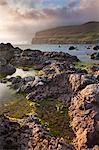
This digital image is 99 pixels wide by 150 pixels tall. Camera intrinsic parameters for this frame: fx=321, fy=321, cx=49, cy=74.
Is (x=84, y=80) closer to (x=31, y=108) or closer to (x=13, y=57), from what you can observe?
(x=31, y=108)

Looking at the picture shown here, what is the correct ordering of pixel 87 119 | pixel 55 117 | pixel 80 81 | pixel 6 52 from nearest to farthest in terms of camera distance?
pixel 87 119 → pixel 55 117 → pixel 80 81 → pixel 6 52

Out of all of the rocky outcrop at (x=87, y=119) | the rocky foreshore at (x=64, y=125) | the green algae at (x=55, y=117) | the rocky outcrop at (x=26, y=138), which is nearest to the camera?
the rocky outcrop at (x=26, y=138)

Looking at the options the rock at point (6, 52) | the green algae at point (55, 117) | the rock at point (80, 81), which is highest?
the rock at point (6, 52)

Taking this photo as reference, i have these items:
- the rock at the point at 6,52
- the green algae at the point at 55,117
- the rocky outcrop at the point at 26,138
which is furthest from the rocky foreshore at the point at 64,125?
the rock at the point at 6,52

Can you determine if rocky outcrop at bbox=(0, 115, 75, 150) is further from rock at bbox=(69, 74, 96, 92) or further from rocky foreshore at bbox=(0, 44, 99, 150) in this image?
rock at bbox=(69, 74, 96, 92)

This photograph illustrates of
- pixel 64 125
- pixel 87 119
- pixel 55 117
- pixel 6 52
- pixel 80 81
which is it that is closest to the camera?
pixel 87 119

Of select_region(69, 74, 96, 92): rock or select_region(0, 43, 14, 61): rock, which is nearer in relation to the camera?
select_region(69, 74, 96, 92): rock

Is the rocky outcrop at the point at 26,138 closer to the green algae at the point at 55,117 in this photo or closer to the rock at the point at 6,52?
the green algae at the point at 55,117

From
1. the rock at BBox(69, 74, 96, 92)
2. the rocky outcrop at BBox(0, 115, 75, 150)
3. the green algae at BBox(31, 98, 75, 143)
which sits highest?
the rock at BBox(69, 74, 96, 92)

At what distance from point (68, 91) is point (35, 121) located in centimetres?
1517

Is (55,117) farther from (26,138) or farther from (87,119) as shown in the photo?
(26,138)

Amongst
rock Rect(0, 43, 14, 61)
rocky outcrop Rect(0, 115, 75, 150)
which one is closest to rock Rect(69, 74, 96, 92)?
rocky outcrop Rect(0, 115, 75, 150)

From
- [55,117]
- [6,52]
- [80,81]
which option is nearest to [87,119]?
[55,117]

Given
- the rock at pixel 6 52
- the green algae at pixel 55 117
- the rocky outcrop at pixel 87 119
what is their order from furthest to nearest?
the rock at pixel 6 52 → the green algae at pixel 55 117 → the rocky outcrop at pixel 87 119
